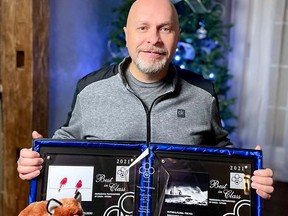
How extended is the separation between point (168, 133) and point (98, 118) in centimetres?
25

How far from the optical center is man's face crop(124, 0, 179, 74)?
4.45 ft

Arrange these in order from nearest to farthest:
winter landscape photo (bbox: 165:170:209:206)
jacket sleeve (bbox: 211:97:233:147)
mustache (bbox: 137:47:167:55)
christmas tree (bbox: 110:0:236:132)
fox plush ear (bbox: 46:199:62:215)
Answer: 1. fox plush ear (bbox: 46:199:62:215)
2. winter landscape photo (bbox: 165:170:209:206)
3. mustache (bbox: 137:47:167:55)
4. jacket sleeve (bbox: 211:97:233:147)
5. christmas tree (bbox: 110:0:236:132)

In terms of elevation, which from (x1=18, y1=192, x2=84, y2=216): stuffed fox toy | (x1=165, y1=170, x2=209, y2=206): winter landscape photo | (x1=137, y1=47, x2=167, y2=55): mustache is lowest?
(x1=165, y1=170, x2=209, y2=206): winter landscape photo

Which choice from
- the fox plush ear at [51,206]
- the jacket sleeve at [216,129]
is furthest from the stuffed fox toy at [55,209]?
the jacket sleeve at [216,129]

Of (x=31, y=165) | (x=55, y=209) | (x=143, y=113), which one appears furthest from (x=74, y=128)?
(x=55, y=209)

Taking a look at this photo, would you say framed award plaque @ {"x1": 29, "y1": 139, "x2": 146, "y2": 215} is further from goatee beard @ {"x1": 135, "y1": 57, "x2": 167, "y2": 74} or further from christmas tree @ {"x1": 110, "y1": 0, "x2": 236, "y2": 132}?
christmas tree @ {"x1": 110, "y1": 0, "x2": 236, "y2": 132}

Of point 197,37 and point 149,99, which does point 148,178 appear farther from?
point 197,37

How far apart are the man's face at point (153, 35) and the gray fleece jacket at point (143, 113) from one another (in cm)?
10

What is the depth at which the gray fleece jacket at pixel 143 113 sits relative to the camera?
1361mm

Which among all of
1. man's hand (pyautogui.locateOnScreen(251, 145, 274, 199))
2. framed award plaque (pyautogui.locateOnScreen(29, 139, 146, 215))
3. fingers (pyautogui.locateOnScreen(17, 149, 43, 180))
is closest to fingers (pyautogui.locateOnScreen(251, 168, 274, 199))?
man's hand (pyautogui.locateOnScreen(251, 145, 274, 199))

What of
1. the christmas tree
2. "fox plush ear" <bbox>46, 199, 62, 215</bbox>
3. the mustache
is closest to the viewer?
"fox plush ear" <bbox>46, 199, 62, 215</bbox>

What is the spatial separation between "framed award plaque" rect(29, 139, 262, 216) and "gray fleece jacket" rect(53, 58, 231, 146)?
0.89ft

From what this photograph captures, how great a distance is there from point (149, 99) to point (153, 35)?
0.74ft

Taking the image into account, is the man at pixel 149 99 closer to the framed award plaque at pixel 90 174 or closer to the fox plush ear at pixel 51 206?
the framed award plaque at pixel 90 174
